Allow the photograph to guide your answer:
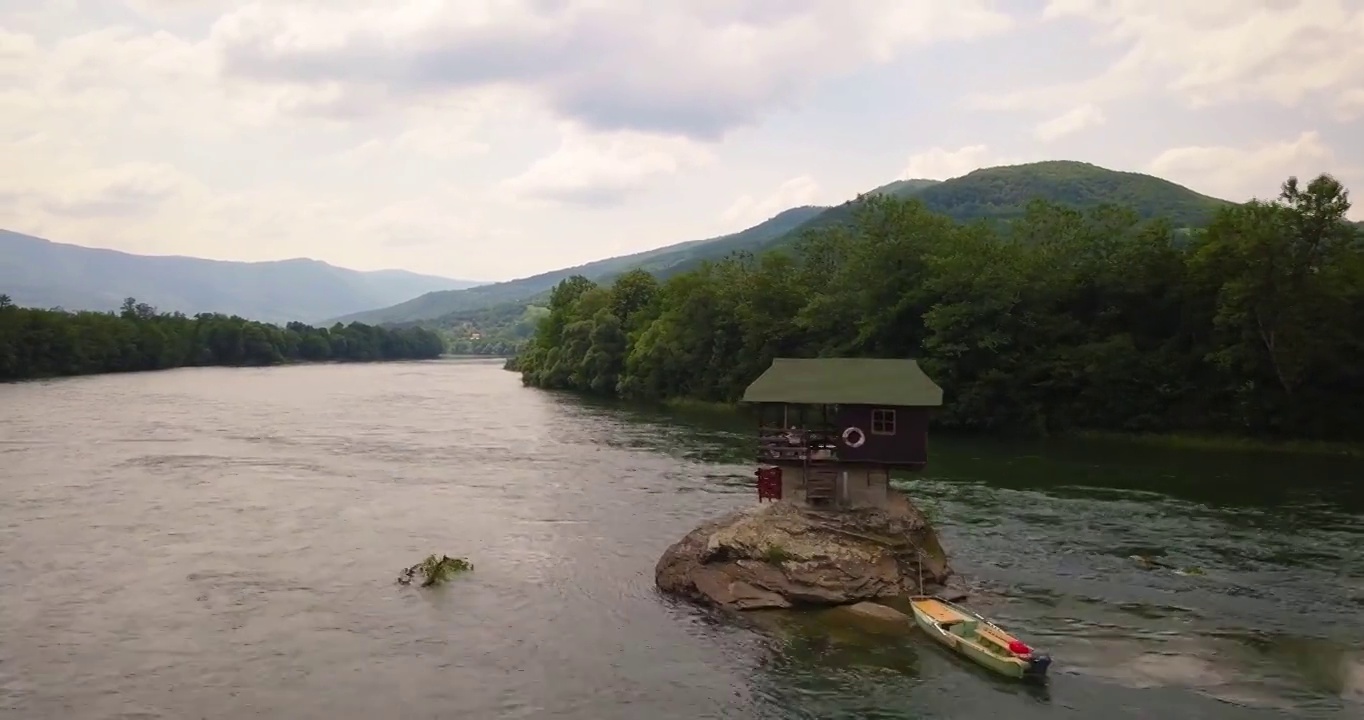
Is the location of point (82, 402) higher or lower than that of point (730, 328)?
lower

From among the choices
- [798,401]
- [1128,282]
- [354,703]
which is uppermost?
[1128,282]

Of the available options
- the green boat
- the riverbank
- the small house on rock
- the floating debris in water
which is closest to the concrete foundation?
the small house on rock

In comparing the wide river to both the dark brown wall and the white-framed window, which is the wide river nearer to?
the dark brown wall

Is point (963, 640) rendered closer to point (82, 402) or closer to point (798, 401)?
point (798, 401)

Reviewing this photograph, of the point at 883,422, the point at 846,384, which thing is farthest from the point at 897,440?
the point at 846,384

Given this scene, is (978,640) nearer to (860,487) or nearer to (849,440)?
(860,487)

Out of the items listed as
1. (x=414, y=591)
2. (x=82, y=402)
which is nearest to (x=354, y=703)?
(x=414, y=591)

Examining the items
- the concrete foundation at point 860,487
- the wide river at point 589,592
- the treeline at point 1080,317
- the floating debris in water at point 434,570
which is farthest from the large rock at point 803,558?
the treeline at point 1080,317

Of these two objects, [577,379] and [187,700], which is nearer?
[187,700]
